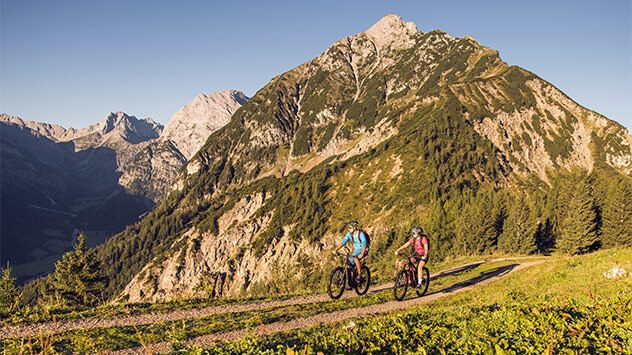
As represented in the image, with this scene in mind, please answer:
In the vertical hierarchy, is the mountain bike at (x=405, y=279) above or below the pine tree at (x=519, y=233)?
above

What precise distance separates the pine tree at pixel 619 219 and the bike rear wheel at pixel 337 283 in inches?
2596

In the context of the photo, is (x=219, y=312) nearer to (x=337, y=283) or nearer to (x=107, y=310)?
(x=107, y=310)

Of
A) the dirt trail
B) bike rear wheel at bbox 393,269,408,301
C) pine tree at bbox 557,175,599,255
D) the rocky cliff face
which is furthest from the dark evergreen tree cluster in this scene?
the rocky cliff face

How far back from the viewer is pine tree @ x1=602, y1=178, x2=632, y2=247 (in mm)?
54031

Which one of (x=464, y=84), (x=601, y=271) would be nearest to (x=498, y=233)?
(x=601, y=271)

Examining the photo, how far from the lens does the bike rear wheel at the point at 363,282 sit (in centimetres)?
1666

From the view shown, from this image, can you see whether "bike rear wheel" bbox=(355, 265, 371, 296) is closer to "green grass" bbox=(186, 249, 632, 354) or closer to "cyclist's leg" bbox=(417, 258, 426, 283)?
"cyclist's leg" bbox=(417, 258, 426, 283)

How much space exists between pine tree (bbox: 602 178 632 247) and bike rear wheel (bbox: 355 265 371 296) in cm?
6396

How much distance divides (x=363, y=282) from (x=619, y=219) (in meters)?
66.1

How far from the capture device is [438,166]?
443ft

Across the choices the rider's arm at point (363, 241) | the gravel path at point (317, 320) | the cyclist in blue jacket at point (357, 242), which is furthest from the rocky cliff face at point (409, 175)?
the rider's arm at point (363, 241)

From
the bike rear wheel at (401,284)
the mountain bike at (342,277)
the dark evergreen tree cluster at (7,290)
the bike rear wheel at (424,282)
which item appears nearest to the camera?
the bike rear wheel at (401,284)

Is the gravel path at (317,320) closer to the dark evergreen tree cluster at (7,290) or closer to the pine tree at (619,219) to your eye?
the dark evergreen tree cluster at (7,290)

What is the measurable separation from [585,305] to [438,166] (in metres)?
135
